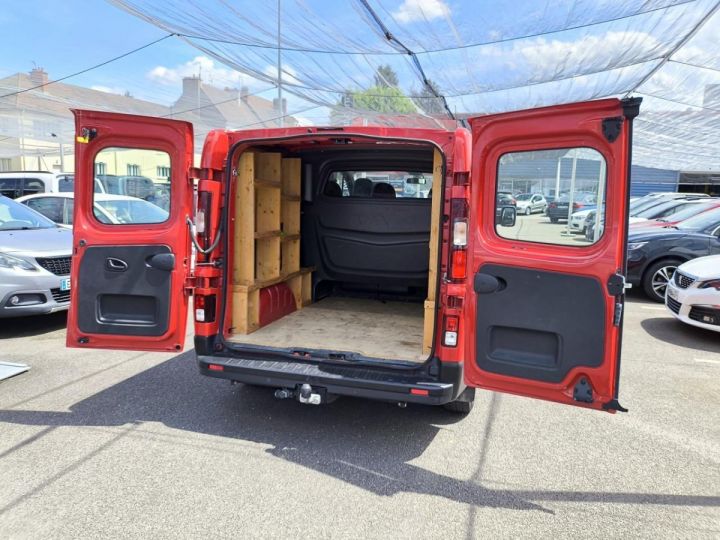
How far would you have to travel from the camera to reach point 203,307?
3.95 m

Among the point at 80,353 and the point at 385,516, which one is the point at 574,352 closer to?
the point at 385,516

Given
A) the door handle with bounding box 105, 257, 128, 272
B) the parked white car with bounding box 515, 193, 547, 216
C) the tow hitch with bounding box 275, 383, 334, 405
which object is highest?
the parked white car with bounding box 515, 193, 547, 216

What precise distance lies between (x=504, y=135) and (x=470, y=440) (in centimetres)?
217

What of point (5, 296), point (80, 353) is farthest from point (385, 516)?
point (5, 296)

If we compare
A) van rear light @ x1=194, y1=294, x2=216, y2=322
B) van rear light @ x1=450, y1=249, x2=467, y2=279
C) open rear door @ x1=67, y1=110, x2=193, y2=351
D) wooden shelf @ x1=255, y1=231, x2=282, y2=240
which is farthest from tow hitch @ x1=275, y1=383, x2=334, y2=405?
wooden shelf @ x1=255, y1=231, x2=282, y2=240

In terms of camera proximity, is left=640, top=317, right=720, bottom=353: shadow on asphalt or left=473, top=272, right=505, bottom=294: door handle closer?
left=473, top=272, right=505, bottom=294: door handle

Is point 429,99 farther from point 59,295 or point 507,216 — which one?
point 507,216

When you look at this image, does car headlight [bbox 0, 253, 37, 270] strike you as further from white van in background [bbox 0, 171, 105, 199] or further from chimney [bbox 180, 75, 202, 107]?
Answer: chimney [bbox 180, 75, 202, 107]

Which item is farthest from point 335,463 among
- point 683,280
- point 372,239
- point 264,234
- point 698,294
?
point 683,280

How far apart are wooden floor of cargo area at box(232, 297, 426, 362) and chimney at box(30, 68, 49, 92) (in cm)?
1048

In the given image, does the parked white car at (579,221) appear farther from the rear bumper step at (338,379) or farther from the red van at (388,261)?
the rear bumper step at (338,379)

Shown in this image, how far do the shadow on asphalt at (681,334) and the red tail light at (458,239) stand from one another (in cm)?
460

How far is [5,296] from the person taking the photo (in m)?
5.99

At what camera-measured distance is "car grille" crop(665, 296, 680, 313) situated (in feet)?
22.5
